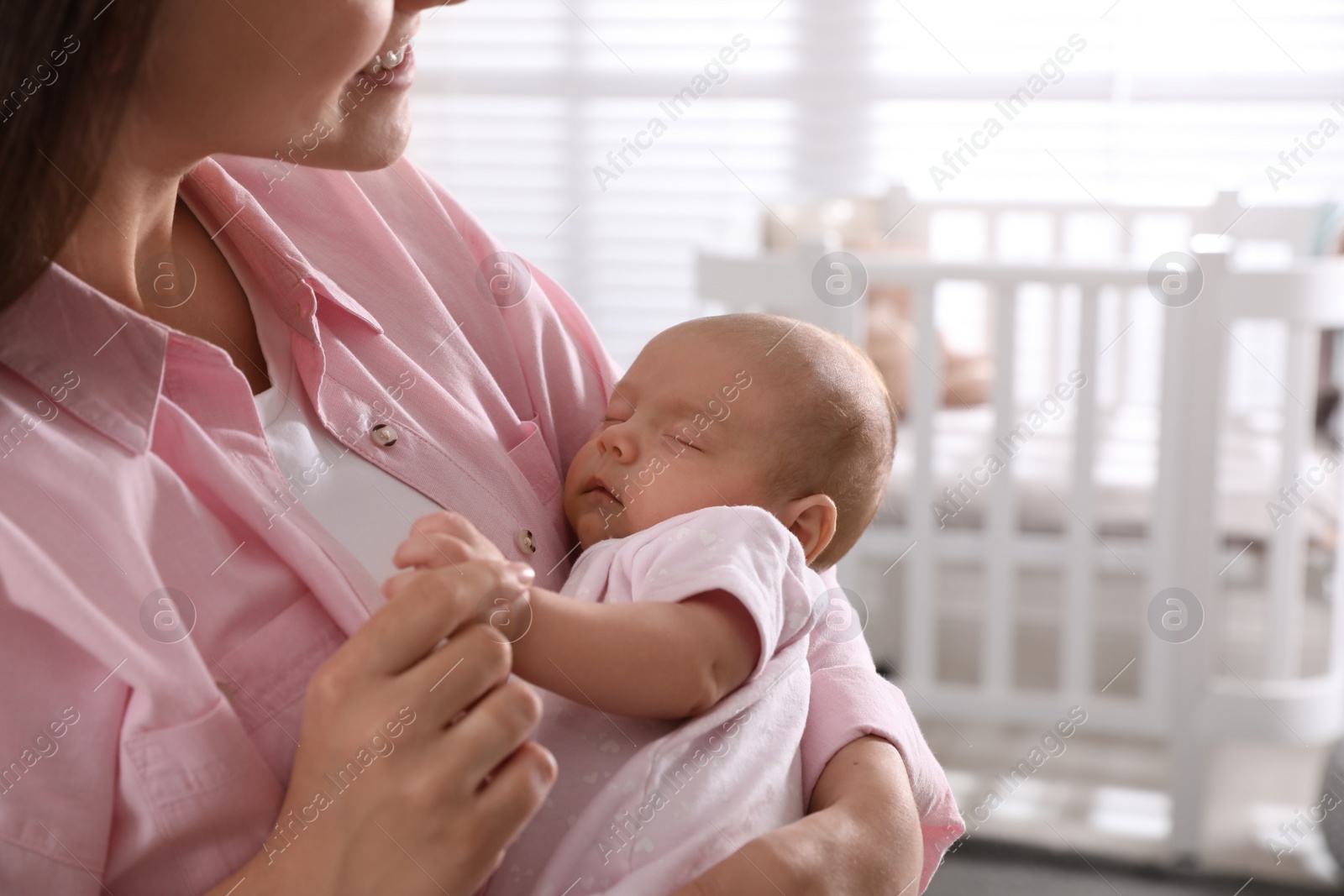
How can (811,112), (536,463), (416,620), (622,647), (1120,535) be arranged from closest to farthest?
(416,620) → (622,647) → (536,463) → (1120,535) → (811,112)

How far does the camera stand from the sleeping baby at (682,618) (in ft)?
2.41

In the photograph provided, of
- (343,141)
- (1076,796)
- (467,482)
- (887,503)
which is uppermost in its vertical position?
(343,141)

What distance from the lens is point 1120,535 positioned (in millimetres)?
2436

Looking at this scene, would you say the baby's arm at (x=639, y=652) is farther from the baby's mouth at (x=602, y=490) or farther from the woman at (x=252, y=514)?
the baby's mouth at (x=602, y=490)

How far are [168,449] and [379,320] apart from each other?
0.75ft

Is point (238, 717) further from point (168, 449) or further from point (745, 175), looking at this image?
point (745, 175)

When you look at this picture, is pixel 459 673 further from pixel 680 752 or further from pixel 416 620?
pixel 680 752

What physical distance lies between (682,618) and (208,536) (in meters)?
0.29

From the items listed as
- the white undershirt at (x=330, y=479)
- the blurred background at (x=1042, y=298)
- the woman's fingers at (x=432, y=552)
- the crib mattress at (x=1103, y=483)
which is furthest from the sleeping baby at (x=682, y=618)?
the crib mattress at (x=1103, y=483)

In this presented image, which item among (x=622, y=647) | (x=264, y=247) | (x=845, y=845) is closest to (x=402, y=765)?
(x=622, y=647)

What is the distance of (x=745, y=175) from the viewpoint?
12.0 feet

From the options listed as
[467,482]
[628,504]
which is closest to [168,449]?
[467,482]

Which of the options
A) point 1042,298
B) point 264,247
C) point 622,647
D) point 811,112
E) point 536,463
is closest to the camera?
point 622,647

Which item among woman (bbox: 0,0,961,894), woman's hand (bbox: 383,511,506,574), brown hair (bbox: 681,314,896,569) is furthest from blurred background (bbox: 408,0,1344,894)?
woman's hand (bbox: 383,511,506,574)
